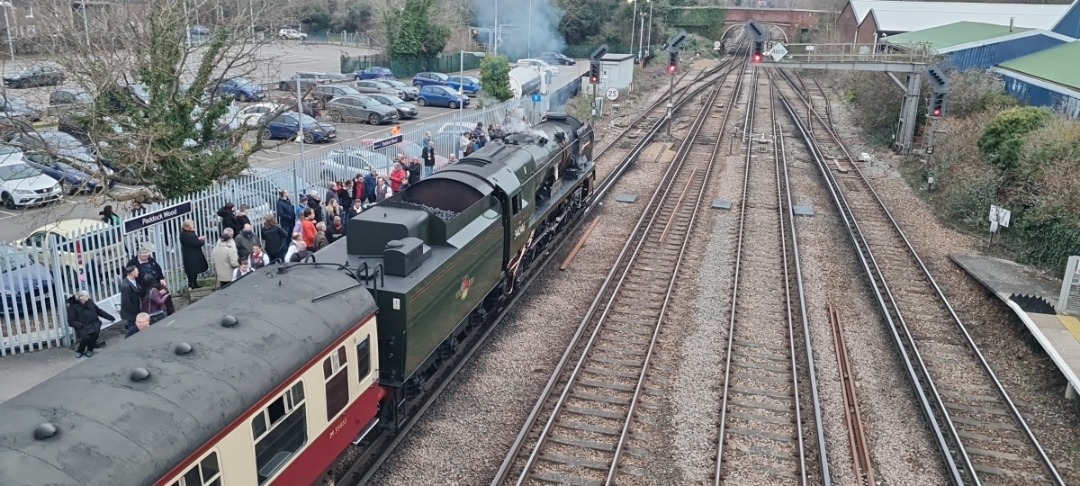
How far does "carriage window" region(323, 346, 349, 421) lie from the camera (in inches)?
285

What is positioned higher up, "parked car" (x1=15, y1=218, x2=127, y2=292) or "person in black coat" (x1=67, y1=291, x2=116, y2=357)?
"parked car" (x1=15, y1=218, x2=127, y2=292)

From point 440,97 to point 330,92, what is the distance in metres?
6.14

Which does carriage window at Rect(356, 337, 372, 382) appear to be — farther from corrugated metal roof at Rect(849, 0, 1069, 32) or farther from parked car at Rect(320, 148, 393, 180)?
corrugated metal roof at Rect(849, 0, 1069, 32)

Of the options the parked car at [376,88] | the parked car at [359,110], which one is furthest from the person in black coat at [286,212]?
the parked car at [376,88]

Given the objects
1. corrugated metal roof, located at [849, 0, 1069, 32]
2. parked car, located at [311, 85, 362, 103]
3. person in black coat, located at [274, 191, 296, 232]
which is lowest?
person in black coat, located at [274, 191, 296, 232]

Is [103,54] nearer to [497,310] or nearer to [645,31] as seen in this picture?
[497,310]

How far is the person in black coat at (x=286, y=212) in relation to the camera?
14148 millimetres

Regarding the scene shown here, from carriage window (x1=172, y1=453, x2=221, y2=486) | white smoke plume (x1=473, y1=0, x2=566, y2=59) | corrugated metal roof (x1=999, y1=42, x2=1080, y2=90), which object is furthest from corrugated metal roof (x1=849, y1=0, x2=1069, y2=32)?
carriage window (x1=172, y1=453, x2=221, y2=486)

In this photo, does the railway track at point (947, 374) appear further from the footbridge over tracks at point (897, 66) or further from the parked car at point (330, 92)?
the parked car at point (330, 92)

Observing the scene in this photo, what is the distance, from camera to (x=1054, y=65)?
89.8 feet

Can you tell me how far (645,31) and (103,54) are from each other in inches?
2513

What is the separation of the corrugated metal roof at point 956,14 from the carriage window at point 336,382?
178 feet

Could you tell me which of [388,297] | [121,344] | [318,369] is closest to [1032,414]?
[388,297]

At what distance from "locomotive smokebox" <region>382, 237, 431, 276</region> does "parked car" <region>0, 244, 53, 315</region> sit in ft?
18.9
